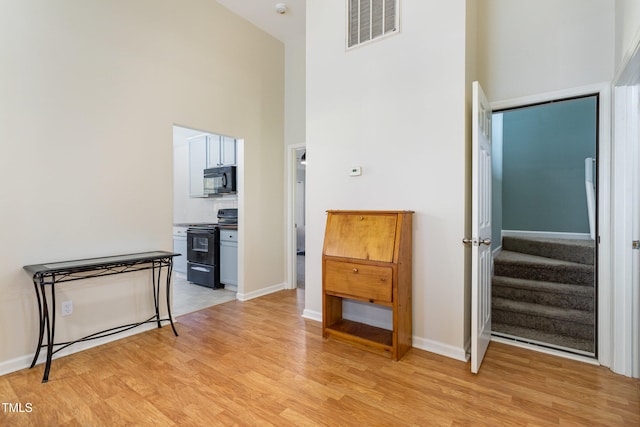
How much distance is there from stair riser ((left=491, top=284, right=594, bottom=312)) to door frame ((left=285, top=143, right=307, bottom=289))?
2548 mm

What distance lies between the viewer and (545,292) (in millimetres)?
2961

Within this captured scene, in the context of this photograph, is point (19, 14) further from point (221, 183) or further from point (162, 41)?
point (221, 183)

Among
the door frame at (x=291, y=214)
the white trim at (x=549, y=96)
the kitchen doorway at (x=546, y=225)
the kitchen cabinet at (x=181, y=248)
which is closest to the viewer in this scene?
the white trim at (x=549, y=96)

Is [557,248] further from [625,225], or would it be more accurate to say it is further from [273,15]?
[273,15]

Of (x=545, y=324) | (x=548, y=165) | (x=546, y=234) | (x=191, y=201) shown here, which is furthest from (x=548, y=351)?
(x=191, y=201)

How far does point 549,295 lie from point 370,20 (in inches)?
122

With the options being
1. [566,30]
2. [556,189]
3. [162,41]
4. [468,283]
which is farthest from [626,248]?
[162,41]

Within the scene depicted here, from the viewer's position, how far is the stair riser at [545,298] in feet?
9.07

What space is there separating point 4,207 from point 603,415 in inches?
160

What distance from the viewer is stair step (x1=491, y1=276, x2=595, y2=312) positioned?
2.76 metres

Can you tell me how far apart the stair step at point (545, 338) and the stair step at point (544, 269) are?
0.63 m

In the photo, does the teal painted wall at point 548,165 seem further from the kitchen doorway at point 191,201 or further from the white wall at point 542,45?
the kitchen doorway at point 191,201

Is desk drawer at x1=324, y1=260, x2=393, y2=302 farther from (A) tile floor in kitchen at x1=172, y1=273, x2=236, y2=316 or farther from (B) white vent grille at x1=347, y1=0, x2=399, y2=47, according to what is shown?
(B) white vent grille at x1=347, y1=0, x2=399, y2=47

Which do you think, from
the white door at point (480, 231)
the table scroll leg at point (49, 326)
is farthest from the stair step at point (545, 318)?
the table scroll leg at point (49, 326)
